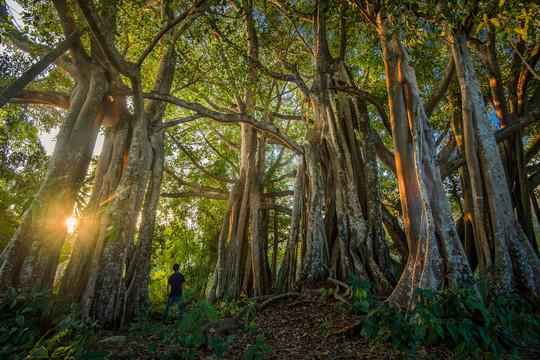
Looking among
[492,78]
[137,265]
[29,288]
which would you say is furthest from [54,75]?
[492,78]

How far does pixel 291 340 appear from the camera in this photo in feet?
9.97

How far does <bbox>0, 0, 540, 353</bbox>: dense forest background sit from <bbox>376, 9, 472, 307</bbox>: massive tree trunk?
0.9 inches

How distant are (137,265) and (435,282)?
16.9 ft

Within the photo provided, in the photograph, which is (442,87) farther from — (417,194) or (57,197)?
(57,197)

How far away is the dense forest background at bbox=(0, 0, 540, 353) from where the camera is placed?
10.8 ft

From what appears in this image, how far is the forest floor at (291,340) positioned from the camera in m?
2.38

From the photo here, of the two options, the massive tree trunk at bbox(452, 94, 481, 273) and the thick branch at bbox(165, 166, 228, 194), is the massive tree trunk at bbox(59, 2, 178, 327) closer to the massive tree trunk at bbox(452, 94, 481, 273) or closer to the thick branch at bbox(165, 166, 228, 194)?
the thick branch at bbox(165, 166, 228, 194)

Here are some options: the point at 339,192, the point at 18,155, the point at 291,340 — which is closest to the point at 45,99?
the point at 18,155

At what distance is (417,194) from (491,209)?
1.18m

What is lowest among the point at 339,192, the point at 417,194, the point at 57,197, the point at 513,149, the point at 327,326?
the point at 327,326

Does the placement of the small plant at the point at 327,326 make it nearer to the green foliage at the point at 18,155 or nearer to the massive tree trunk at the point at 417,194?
the massive tree trunk at the point at 417,194

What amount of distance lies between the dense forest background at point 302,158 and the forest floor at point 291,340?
1.67 feet

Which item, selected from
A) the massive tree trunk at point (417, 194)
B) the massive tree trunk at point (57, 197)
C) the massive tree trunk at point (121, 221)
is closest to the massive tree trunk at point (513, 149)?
the massive tree trunk at point (417, 194)

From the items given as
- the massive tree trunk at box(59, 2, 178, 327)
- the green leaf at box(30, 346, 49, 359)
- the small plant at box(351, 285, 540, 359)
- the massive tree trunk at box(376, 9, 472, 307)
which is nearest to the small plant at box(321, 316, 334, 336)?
the small plant at box(351, 285, 540, 359)
